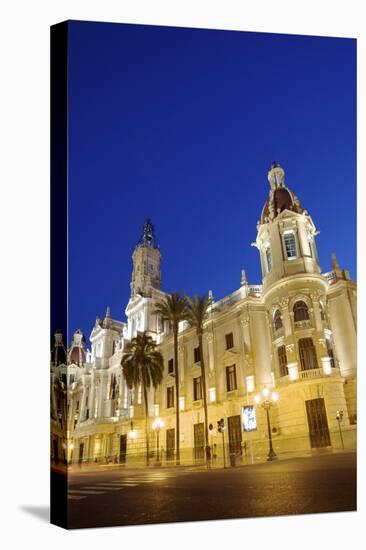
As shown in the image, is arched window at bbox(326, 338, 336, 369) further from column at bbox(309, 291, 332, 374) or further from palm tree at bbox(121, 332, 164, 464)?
palm tree at bbox(121, 332, 164, 464)

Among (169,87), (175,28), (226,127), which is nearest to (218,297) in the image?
(226,127)

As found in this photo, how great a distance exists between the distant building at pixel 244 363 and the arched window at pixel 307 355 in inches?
1.4

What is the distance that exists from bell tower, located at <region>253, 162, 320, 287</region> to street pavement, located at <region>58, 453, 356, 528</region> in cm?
433

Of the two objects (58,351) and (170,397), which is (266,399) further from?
(58,351)

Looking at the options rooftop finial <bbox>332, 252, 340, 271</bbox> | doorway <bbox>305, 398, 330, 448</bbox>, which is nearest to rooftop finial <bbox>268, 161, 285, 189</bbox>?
rooftop finial <bbox>332, 252, 340, 271</bbox>

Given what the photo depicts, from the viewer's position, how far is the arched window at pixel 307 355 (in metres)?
14.4

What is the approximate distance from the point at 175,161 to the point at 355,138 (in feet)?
14.6

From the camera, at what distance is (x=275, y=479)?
1255 centimetres

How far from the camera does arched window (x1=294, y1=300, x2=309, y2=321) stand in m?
14.8

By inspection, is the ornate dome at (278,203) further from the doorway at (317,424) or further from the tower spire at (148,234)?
the doorway at (317,424)

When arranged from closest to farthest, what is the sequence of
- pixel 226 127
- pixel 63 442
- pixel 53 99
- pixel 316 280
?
1. pixel 63 442
2. pixel 53 99
3. pixel 226 127
4. pixel 316 280

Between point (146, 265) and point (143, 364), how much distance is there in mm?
2106

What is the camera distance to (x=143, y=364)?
12867 mm

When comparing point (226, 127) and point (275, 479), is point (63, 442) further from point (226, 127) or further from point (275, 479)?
point (226, 127)
